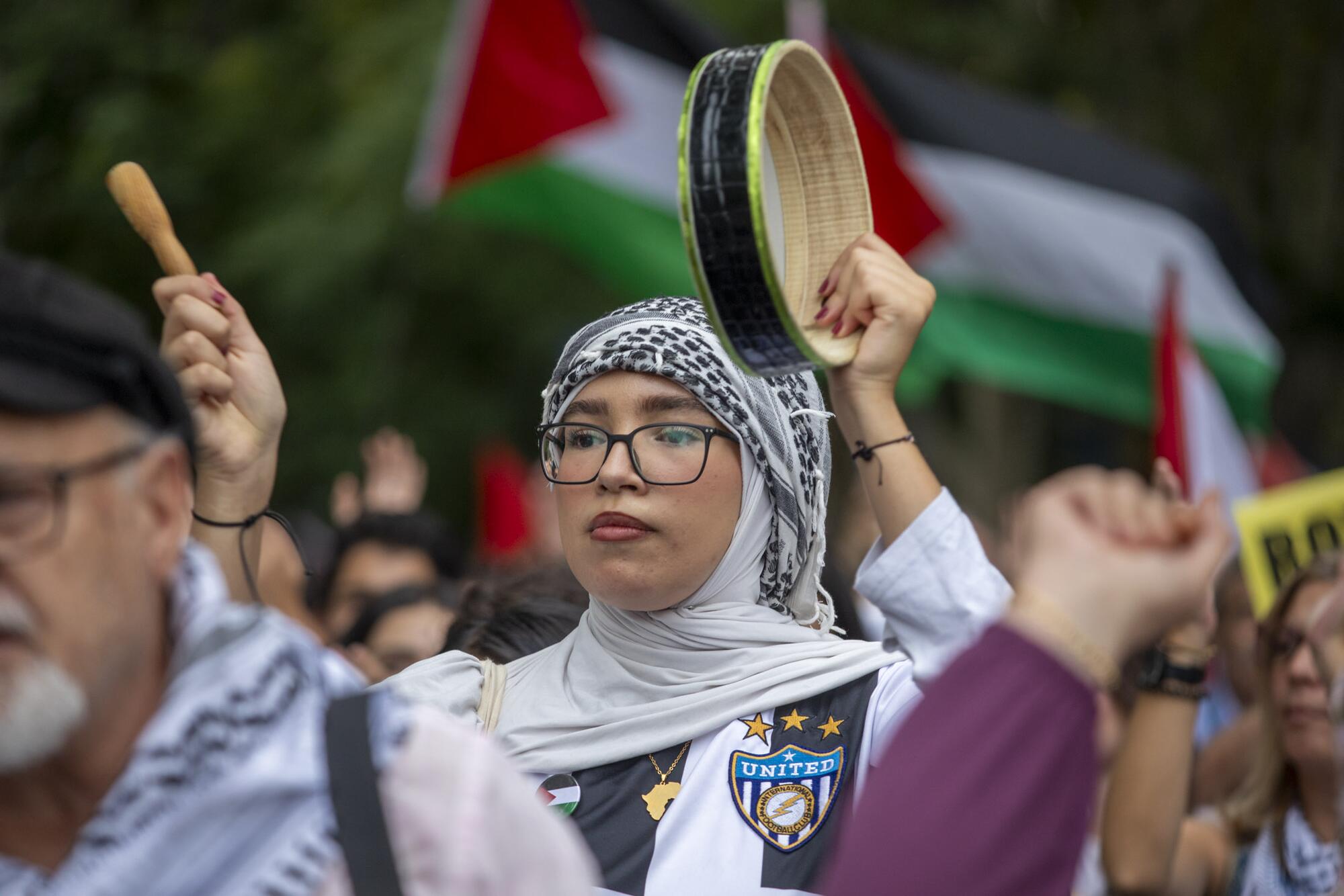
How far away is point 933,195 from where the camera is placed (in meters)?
8.38

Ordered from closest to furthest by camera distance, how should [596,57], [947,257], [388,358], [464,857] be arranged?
[464,857], [596,57], [947,257], [388,358]

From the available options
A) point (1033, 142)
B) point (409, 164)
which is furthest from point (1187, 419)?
point (409, 164)

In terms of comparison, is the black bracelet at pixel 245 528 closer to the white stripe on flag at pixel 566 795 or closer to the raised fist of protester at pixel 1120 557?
the white stripe on flag at pixel 566 795

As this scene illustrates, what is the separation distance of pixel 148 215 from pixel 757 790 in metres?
1.34

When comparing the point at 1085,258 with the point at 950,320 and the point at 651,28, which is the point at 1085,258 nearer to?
the point at 950,320

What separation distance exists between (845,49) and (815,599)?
554 centimetres

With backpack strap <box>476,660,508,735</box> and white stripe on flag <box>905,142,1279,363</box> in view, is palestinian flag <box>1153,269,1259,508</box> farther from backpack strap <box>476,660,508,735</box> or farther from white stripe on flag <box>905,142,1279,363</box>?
backpack strap <box>476,660,508,735</box>

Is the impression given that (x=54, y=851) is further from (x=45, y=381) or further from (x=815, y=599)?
(x=815, y=599)

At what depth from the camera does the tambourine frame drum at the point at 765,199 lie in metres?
2.17

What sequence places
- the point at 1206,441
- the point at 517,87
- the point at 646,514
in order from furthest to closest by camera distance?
1. the point at 517,87
2. the point at 1206,441
3. the point at 646,514

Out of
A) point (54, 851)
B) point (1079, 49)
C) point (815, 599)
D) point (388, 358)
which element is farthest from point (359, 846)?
point (1079, 49)

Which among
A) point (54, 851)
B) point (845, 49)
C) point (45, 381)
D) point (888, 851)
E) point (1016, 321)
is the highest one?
point (45, 381)

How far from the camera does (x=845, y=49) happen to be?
802cm

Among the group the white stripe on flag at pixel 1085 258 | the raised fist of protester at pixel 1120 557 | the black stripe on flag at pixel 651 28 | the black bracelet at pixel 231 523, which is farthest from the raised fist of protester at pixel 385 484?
the raised fist of protester at pixel 1120 557
